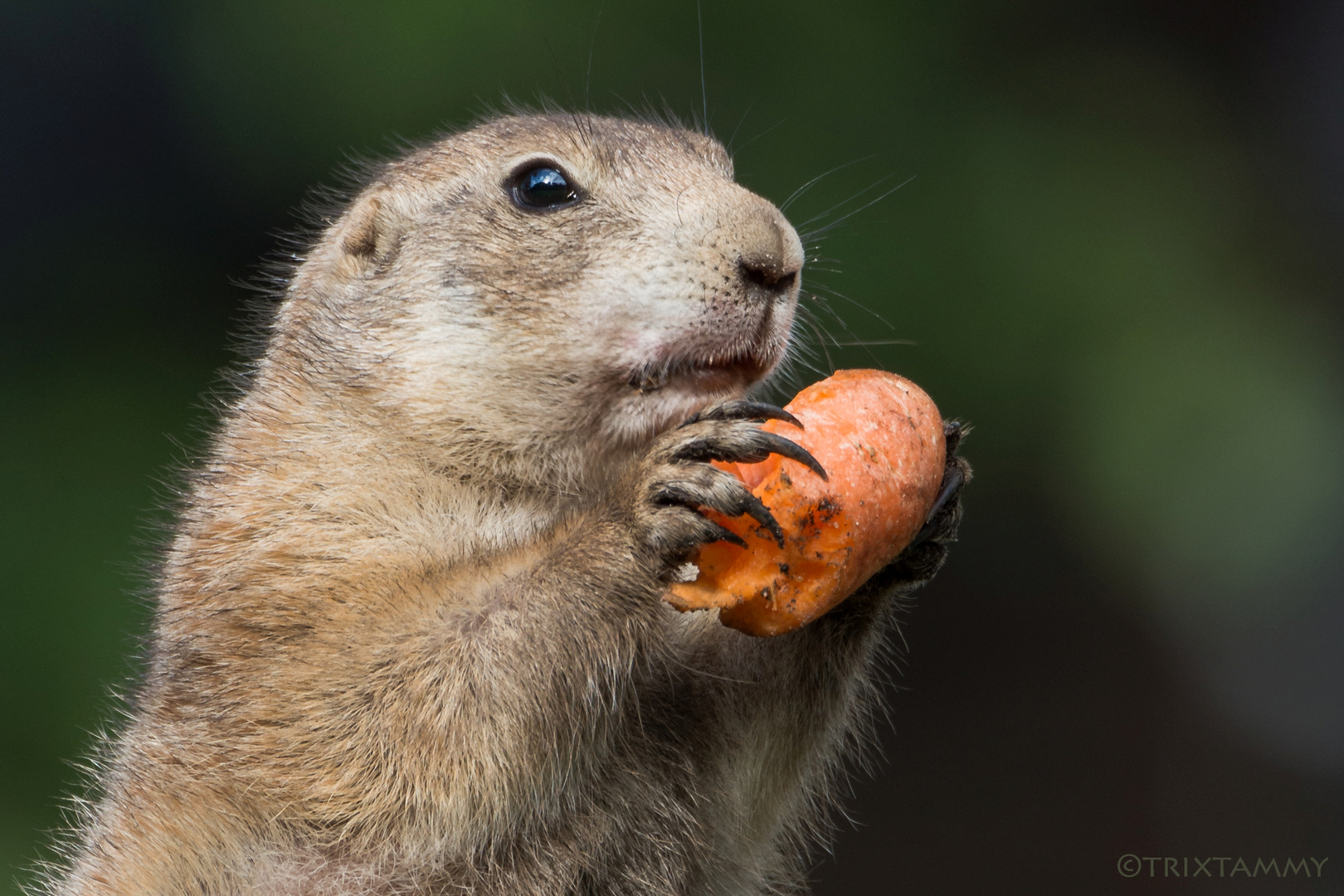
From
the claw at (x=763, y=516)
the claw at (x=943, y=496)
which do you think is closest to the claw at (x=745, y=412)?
the claw at (x=763, y=516)

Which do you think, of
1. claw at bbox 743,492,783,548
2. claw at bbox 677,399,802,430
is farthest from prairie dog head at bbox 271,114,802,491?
claw at bbox 743,492,783,548

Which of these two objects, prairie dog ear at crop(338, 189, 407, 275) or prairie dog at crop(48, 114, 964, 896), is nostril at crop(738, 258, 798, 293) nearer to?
prairie dog at crop(48, 114, 964, 896)

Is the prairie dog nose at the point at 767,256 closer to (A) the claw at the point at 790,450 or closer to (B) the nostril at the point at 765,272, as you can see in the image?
(B) the nostril at the point at 765,272

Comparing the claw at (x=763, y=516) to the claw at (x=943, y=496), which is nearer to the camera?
the claw at (x=763, y=516)

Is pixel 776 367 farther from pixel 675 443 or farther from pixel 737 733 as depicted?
pixel 737 733

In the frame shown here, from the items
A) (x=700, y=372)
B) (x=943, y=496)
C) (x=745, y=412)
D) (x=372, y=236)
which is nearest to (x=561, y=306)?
(x=700, y=372)

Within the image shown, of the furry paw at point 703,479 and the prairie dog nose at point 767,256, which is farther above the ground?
the prairie dog nose at point 767,256
